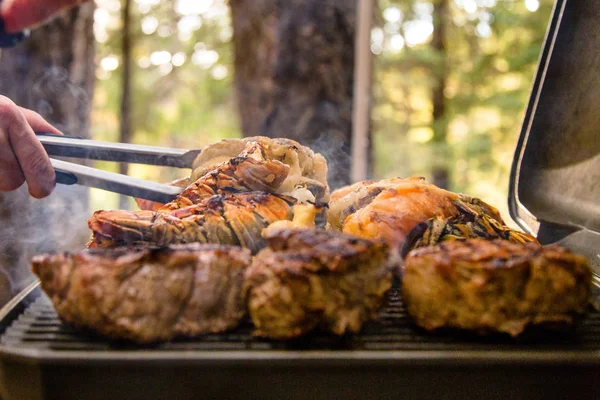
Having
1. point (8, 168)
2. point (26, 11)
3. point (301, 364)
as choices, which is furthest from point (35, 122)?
point (301, 364)

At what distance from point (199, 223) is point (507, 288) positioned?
1071mm

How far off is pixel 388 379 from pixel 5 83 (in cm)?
510

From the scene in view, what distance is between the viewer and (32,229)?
549 centimetres

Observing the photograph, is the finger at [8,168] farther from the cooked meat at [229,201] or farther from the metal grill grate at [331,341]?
the metal grill grate at [331,341]

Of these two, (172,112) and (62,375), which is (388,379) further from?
(172,112)

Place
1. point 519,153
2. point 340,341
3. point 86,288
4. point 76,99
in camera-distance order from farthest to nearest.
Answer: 1. point 76,99
2. point 519,153
3. point 340,341
4. point 86,288

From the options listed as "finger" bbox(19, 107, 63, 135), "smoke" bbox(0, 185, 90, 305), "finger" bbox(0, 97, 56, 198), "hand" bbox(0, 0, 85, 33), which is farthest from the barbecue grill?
"smoke" bbox(0, 185, 90, 305)

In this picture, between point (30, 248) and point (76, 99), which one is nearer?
point (30, 248)

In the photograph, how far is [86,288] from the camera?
1.39 metres

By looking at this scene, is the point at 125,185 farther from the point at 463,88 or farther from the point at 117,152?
the point at 463,88

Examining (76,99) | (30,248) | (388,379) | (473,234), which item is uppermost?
(76,99)

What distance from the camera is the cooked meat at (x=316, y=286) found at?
1.42m

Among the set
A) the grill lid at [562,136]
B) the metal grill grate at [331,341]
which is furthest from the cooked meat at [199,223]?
the grill lid at [562,136]

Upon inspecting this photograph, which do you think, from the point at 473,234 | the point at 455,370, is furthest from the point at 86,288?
the point at 473,234
